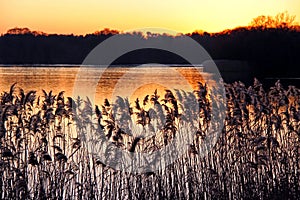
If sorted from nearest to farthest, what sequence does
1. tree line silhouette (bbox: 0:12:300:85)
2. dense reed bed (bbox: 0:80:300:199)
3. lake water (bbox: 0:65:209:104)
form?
dense reed bed (bbox: 0:80:300:199) → lake water (bbox: 0:65:209:104) → tree line silhouette (bbox: 0:12:300:85)

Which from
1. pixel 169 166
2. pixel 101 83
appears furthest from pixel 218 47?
pixel 169 166

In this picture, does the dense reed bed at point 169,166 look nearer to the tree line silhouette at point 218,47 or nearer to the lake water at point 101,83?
the lake water at point 101,83

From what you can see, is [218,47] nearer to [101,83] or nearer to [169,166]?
[101,83]

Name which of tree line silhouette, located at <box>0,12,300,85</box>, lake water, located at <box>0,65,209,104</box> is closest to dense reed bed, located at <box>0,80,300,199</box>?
lake water, located at <box>0,65,209,104</box>

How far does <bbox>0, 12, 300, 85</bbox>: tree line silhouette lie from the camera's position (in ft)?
180

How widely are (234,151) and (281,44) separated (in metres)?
48.5

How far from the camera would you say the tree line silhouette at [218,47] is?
2163 inches

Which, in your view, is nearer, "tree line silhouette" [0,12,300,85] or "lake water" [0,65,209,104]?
"lake water" [0,65,209,104]

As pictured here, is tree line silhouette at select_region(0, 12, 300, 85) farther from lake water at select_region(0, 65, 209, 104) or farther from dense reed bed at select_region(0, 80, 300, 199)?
dense reed bed at select_region(0, 80, 300, 199)

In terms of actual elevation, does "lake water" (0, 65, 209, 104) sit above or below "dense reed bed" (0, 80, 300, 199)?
above

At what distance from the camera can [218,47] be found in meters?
65.0

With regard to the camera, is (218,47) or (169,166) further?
(218,47)

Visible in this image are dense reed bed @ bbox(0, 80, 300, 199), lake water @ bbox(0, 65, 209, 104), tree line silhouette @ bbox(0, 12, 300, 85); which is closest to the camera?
dense reed bed @ bbox(0, 80, 300, 199)

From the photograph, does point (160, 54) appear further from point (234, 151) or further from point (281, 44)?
point (234, 151)
